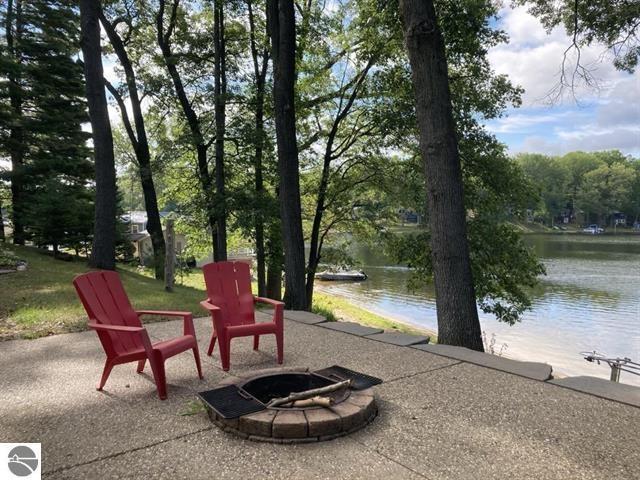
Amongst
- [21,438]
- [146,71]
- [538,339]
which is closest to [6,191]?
[146,71]

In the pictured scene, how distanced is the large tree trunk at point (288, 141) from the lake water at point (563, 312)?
545cm

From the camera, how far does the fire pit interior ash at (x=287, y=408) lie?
2289mm

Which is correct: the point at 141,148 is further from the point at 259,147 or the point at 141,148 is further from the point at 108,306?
the point at 108,306

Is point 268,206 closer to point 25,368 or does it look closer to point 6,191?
point 25,368

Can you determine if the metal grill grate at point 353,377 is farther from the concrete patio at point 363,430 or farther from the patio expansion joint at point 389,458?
the patio expansion joint at point 389,458

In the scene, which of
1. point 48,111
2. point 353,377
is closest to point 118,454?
point 353,377

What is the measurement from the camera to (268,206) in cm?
991

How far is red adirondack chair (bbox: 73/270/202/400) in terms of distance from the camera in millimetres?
2895

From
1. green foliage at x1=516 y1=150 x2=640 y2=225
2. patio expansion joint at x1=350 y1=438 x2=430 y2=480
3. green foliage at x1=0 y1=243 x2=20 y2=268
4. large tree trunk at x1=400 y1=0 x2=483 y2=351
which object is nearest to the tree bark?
green foliage at x1=0 y1=243 x2=20 y2=268

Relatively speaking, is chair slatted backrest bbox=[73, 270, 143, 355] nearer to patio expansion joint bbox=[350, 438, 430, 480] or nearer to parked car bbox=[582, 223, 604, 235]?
patio expansion joint bbox=[350, 438, 430, 480]

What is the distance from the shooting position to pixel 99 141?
838cm

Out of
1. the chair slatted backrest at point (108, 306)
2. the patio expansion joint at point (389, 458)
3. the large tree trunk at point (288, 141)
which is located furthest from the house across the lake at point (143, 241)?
the patio expansion joint at point (389, 458)

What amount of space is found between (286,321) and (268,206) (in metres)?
4.76

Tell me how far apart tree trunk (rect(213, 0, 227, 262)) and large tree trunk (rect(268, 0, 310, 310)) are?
3.35 metres
